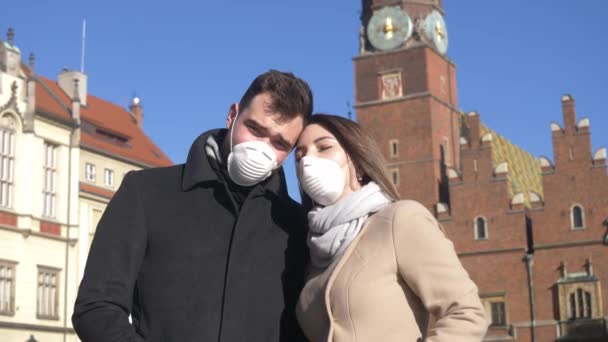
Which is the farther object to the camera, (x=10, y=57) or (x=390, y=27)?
(x=390, y=27)

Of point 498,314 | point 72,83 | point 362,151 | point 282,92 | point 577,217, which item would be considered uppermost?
point 72,83

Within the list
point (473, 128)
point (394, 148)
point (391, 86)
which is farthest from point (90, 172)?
point (473, 128)

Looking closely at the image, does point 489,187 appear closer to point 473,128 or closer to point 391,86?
point 473,128

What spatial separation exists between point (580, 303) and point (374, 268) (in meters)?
33.4

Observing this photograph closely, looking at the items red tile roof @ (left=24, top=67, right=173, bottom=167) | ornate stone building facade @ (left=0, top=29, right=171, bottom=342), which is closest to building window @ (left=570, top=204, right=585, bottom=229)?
red tile roof @ (left=24, top=67, right=173, bottom=167)

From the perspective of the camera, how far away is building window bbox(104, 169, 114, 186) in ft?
110

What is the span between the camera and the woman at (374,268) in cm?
319

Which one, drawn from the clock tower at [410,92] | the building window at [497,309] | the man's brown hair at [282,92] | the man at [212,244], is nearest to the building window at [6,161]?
the clock tower at [410,92]

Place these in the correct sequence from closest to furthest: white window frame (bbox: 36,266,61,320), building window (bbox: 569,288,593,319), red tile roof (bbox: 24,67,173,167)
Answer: white window frame (bbox: 36,266,61,320) < red tile roof (bbox: 24,67,173,167) < building window (bbox: 569,288,593,319)

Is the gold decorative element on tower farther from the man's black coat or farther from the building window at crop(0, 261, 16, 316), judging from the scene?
the man's black coat

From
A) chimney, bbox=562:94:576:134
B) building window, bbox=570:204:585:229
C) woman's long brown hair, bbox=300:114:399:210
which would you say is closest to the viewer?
woman's long brown hair, bbox=300:114:399:210

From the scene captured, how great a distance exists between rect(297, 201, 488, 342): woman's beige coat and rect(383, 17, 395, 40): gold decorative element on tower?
39331 mm

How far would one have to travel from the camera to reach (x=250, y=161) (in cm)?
333

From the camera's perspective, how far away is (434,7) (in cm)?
4278
